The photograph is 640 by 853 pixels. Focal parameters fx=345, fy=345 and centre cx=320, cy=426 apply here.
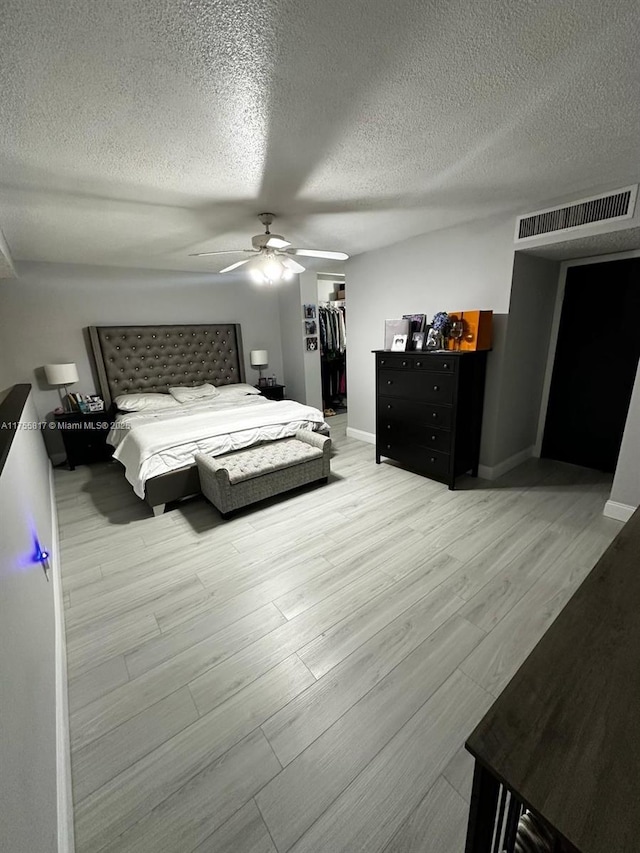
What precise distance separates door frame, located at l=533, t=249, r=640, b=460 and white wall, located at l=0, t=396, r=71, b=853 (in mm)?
4110

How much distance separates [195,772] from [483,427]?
3045mm

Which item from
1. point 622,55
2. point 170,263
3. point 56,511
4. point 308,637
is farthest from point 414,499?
point 170,263

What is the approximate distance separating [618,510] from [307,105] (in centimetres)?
308

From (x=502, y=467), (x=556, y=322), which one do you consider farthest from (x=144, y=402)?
(x=556, y=322)

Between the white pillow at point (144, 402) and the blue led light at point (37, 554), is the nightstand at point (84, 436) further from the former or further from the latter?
the blue led light at point (37, 554)

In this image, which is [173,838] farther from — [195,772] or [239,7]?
[239,7]

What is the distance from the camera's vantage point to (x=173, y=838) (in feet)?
3.34

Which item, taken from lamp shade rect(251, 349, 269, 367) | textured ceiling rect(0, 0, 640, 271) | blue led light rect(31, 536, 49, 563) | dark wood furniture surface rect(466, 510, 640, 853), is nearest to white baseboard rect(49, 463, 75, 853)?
blue led light rect(31, 536, 49, 563)

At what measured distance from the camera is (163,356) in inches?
171

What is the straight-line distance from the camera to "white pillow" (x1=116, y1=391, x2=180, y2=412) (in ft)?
12.7

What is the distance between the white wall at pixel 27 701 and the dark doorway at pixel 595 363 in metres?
4.11

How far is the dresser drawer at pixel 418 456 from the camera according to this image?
307 centimetres

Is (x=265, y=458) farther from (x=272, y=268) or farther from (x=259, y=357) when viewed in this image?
(x=259, y=357)

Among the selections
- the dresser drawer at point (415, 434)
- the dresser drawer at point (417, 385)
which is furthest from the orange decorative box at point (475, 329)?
the dresser drawer at point (415, 434)
